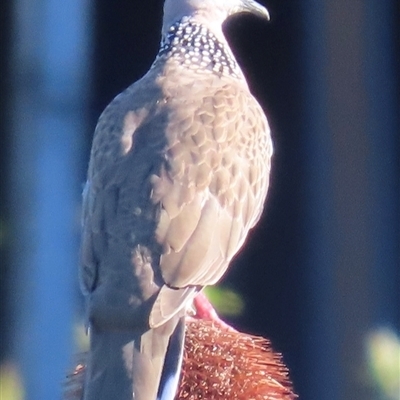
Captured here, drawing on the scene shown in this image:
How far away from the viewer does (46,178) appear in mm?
2295

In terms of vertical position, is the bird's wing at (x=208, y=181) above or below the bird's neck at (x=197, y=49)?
below

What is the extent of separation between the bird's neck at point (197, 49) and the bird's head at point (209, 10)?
17 mm

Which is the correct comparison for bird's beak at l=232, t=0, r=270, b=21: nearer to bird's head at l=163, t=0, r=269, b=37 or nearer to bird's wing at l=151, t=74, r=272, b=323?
bird's head at l=163, t=0, r=269, b=37

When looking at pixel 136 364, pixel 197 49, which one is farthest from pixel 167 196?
pixel 197 49

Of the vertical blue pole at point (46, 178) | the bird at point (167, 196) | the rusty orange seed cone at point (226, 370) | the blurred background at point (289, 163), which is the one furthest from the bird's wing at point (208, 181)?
the vertical blue pole at point (46, 178)

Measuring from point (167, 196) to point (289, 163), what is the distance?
64 centimetres

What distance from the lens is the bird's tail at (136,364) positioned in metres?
1.52

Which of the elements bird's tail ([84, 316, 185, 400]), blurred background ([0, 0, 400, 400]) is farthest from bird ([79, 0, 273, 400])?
blurred background ([0, 0, 400, 400])

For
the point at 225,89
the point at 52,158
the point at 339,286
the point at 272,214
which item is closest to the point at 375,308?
the point at 339,286

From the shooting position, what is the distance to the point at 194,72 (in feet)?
6.85

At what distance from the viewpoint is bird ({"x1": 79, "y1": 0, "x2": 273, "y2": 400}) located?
158 cm

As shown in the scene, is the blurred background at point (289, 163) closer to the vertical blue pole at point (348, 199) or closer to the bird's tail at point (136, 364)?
the vertical blue pole at point (348, 199)

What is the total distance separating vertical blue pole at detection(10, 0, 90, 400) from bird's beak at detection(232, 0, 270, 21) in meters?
0.39

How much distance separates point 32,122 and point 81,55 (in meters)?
0.20
